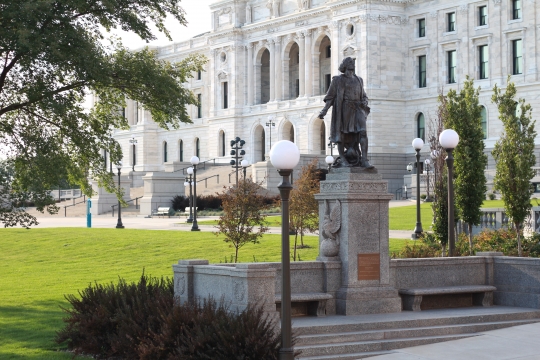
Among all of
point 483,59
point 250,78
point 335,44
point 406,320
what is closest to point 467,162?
point 406,320

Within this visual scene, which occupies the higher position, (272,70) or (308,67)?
(272,70)

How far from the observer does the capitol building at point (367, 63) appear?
7006cm

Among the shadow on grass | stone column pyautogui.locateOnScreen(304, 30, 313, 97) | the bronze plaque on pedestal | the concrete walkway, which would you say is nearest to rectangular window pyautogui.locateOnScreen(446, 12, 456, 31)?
stone column pyautogui.locateOnScreen(304, 30, 313, 97)

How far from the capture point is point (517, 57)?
228 feet

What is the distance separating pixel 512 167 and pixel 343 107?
35.7 feet

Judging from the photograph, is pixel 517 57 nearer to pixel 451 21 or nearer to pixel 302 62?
pixel 451 21

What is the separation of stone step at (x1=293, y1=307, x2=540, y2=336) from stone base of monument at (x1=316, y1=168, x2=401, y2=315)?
0.49 meters

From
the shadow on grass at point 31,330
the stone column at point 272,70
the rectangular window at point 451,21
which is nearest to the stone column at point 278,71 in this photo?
the stone column at point 272,70

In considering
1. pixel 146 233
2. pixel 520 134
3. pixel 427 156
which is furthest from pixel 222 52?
pixel 520 134

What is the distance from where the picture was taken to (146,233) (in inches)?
1662

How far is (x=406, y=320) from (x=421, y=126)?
61.5 m

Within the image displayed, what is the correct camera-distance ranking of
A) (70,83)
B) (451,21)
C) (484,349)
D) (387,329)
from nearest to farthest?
(484,349), (387,329), (70,83), (451,21)

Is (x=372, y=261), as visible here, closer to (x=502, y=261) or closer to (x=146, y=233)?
(x=502, y=261)

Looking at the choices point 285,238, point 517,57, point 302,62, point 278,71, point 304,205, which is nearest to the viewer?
point 285,238
